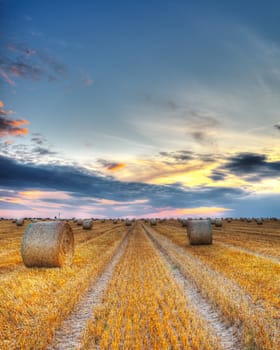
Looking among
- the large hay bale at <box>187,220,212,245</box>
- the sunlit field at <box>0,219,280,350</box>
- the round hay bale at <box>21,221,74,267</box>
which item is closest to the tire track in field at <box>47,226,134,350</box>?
the sunlit field at <box>0,219,280,350</box>

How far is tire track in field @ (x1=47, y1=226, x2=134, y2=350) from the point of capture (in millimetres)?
5891

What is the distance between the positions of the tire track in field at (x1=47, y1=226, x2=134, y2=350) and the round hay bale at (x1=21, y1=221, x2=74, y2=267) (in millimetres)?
3077

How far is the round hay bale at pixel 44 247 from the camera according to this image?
13.3 m

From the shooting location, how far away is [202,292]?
931cm

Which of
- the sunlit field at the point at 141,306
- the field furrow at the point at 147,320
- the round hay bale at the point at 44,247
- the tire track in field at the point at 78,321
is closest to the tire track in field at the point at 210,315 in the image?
the sunlit field at the point at 141,306

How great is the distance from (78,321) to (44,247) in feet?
22.4

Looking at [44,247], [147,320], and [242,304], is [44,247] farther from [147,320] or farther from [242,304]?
[242,304]

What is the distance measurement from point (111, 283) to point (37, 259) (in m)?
4.44

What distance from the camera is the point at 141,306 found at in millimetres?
7836

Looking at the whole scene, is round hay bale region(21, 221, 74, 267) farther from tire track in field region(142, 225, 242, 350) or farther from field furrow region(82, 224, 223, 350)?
tire track in field region(142, 225, 242, 350)

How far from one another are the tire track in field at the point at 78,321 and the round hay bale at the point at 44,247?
121 inches

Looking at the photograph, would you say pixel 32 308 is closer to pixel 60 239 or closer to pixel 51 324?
pixel 51 324

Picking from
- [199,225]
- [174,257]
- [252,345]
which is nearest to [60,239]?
[174,257]

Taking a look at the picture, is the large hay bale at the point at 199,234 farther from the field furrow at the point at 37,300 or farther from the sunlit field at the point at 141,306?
the field furrow at the point at 37,300
